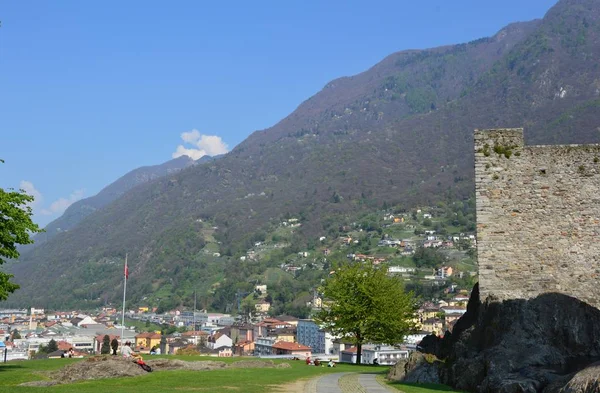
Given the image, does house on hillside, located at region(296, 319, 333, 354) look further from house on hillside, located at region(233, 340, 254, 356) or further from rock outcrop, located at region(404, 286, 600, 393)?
rock outcrop, located at region(404, 286, 600, 393)

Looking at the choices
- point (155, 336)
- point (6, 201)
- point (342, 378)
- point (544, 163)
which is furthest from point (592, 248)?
point (155, 336)

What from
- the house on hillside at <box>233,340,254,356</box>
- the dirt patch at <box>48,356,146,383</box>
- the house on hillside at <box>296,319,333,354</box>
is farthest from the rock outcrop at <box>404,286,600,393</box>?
the house on hillside at <box>296,319,333,354</box>

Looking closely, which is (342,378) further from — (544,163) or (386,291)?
(386,291)

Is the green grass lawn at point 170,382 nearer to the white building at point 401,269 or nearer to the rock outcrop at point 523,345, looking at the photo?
the rock outcrop at point 523,345

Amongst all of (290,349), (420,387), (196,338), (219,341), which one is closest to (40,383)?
(420,387)

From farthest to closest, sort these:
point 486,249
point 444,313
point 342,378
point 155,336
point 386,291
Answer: point 444,313 < point 155,336 < point 386,291 < point 342,378 < point 486,249

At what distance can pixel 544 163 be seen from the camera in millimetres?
24141

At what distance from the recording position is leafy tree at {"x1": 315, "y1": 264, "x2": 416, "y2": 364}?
44.3 metres

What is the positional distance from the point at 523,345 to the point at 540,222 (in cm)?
443

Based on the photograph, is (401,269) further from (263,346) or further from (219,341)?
(263,346)

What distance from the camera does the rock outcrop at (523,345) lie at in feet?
67.4

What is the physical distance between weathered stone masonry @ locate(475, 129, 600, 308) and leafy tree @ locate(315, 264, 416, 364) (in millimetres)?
20833

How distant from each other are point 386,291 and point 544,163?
2259 cm

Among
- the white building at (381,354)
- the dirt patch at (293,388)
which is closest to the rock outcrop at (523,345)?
the dirt patch at (293,388)
